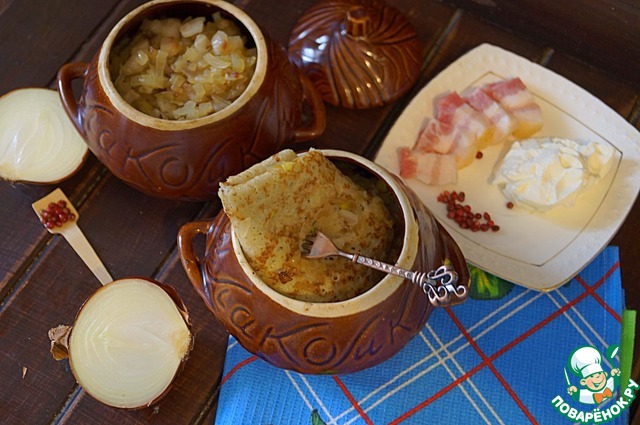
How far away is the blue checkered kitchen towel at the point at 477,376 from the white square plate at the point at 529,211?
1.9 inches

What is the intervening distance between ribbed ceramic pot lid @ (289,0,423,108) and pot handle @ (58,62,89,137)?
374mm

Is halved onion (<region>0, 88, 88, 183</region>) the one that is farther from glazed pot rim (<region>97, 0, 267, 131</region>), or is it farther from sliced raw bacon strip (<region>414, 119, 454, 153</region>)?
sliced raw bacon strip (<region>414, 119, 454, 153</region>)

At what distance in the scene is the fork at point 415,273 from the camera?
73 centimetres

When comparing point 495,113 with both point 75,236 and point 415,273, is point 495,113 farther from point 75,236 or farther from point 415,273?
point 75,236

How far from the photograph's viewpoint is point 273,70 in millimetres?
964

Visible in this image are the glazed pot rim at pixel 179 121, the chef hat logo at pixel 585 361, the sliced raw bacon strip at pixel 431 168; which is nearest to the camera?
the glazed pot rim at pixel 179 121

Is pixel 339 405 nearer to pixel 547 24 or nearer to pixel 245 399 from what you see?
pixel 245 399

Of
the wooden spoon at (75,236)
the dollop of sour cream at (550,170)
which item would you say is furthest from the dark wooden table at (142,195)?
the dollop of sour cream at (550,170)

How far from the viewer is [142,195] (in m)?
1.15

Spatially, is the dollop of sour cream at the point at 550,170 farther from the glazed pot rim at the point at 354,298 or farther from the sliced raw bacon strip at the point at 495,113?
the glazed pot rim at the point at 354,298

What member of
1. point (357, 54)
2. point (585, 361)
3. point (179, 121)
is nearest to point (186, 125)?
point (179, 121)

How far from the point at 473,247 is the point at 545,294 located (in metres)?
0.14

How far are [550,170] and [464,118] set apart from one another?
17cm

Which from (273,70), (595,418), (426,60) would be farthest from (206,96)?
(595,418)
